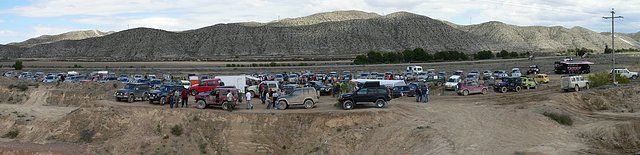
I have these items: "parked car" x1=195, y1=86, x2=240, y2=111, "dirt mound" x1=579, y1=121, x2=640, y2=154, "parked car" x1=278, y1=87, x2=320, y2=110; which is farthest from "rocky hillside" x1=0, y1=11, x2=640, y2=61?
"dirt mound" x1=579, y1=121, x2=640, y2=154

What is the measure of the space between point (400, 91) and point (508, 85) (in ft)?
31.0

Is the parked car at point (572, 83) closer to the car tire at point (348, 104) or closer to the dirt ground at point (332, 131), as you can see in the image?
the dirt ground at point (332, 131)

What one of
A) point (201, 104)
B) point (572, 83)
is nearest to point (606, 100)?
point (572, 83)

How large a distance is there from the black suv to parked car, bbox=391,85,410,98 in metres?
9.76

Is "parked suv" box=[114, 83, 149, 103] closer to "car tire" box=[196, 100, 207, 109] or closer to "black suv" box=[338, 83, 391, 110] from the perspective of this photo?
"car tire" box=[196, 100, 207, 109]

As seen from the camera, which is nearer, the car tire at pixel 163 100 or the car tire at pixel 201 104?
the car tire at pixel 201 104

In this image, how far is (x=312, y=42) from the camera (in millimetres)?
173750

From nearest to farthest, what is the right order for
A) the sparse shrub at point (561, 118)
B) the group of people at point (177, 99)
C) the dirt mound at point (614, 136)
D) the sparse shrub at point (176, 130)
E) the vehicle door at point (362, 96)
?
the dirt mound at point (614, 136) < the sparse shrub at point (176, 130) < the sparse shrub at point (561, 118) < the vehicle door at point (362, 96) < the group of people at point (177, 99)

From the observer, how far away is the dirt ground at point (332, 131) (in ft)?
99.7

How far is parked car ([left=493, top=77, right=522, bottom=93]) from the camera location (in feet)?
161

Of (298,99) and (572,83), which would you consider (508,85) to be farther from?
(298,99)

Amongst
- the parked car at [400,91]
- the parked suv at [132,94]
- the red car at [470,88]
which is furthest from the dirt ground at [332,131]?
the red car at [470,88]

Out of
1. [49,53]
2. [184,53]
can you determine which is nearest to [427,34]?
[184,53]

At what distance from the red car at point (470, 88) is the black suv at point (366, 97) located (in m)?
12.7
